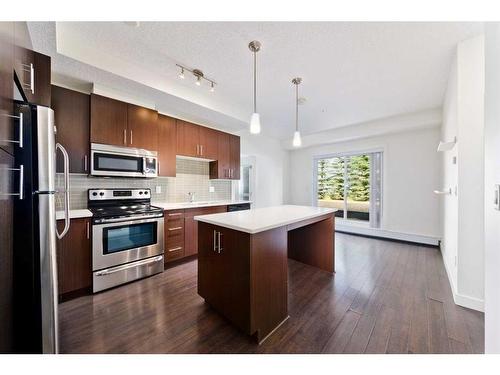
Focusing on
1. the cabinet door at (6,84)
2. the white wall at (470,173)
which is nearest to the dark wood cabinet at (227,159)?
the cabinet door at (6,84)

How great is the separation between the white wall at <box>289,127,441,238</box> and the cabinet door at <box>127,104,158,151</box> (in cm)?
434

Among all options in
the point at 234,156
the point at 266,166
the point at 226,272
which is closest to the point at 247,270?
the point at 226,272

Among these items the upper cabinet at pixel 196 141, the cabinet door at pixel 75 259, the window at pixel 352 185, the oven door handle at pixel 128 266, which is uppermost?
the upper cabinet at pixel 196 141

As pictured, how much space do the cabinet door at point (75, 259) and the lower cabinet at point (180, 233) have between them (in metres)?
0.86

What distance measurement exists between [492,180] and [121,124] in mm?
3277

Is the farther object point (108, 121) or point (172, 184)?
point (172, 184)

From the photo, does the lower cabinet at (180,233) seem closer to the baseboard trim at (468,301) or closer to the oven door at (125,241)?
the oven door at (125,241)

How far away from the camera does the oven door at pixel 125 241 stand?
82.8 inches

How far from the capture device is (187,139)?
3240 mm

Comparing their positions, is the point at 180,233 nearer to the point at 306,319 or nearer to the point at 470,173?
the point at 306,319

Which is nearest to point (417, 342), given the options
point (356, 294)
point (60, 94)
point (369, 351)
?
point (369, 351)

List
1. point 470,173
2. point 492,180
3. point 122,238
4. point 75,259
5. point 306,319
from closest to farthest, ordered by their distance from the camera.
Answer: point 492,180, point 306,319, point 470,173, point 75,259, point 122,238

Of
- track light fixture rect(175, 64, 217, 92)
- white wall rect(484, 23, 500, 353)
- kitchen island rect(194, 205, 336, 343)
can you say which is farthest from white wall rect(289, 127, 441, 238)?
track light fixture rect(175, 64, 217, 92)
